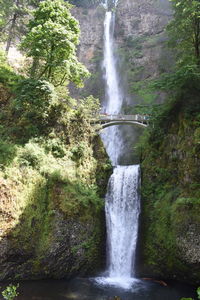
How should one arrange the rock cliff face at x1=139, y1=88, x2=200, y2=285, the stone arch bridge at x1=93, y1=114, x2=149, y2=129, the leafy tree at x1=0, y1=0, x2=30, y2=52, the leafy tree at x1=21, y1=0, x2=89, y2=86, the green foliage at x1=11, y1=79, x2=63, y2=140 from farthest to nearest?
1. the leafy tree at x1=0, y1=0, x2=30, y2=52
2. the stone arch bridge at x1=93, y1=114, x2=149, y2=129
3. the leafy tree at x1=21, y1=0, x2=89, y2=86
4. the green foliage at x1=11, y1=79, x2=63, y2=140
5. the rock cliff face at x1=139, y1=88, x2=200, y2=285

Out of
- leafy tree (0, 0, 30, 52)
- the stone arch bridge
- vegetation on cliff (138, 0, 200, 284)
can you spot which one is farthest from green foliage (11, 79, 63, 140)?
leafy tree (0, 0, 30, 52)

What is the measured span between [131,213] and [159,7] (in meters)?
37.4

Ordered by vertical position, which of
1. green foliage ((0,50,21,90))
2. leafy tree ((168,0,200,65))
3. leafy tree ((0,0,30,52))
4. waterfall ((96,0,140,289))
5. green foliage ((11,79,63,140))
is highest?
leafy tree ((0,0,30,52))

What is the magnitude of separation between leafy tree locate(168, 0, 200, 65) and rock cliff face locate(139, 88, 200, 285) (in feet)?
14.7

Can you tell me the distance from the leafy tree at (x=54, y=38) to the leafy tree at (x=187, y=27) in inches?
283

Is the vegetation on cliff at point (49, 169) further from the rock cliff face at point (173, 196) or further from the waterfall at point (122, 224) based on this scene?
the rock cliff face at point (173, 196)

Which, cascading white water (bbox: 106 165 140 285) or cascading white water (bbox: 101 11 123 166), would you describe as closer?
cascading white water (bbox: 106 165 140 285)

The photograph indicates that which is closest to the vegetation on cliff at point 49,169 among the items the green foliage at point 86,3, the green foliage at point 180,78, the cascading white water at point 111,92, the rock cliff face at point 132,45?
the green foliage at point 180,78

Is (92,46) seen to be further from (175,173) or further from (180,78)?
(175,173)

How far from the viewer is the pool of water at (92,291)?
11430 mm

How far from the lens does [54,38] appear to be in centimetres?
1608

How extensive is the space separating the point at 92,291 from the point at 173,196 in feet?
22.5

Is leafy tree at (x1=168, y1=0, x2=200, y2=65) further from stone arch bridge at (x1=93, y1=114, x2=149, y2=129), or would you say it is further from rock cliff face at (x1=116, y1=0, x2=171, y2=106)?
rock cliff face at (x1=116, y1=0, x2=171, y2=106)

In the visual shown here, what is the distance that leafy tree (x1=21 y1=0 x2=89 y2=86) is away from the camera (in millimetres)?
16047
